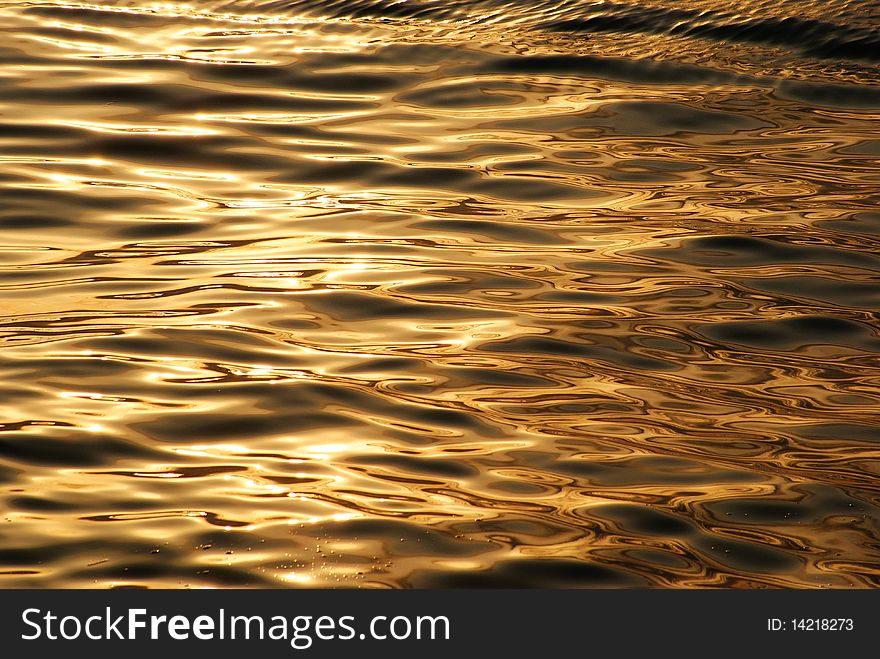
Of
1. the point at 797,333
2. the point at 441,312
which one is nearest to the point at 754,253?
the point at 797,333

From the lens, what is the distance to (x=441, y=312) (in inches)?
163

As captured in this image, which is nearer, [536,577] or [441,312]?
[536,577]

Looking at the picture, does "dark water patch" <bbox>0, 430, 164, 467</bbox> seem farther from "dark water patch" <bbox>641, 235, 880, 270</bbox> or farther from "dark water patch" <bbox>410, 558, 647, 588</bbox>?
"dark water patch" <bbox>641, 235, 880, 270</bbox>

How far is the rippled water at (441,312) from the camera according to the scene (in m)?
2.95

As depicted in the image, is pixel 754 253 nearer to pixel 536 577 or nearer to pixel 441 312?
pixel 441 312

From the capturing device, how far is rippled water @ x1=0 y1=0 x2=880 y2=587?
2.95m

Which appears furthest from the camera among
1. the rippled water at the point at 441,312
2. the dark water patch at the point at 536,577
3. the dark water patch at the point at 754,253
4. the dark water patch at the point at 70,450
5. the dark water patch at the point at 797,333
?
the dark water patch at the point at 754,253

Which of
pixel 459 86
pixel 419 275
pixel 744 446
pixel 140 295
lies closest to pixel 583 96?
pixel 459 86

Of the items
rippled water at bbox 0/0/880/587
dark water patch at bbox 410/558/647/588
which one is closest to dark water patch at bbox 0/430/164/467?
rippled water at bbox 0/0/880/587

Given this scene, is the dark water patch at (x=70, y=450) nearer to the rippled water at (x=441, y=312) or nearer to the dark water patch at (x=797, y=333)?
the rippled water at (x=441, y=312)

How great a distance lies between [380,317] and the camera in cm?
410

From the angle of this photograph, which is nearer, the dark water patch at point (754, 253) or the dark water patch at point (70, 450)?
the dark water patch at point (70, 450)

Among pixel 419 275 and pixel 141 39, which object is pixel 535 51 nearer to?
pixel 141 39

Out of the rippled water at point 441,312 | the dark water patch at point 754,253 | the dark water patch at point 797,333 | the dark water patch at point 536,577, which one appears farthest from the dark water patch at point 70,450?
the dark water patch at point 754,253
